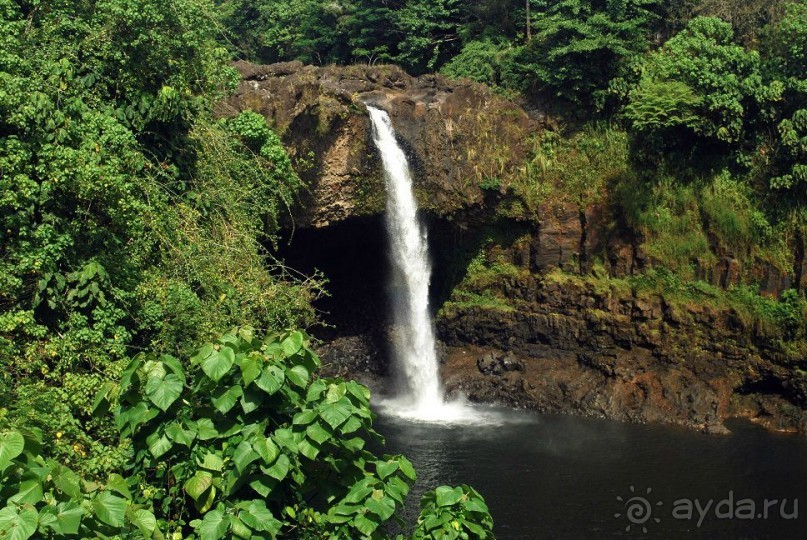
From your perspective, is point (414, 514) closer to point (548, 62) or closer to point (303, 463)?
point (303, 463)

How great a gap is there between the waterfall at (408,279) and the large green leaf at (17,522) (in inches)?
675

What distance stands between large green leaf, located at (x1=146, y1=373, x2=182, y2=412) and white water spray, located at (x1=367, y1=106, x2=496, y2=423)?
15.3m

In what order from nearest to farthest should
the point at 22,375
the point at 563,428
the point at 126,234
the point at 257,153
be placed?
the point at 22,375 → the point at 126,234 → the point at 257,153 → the point at 563,428

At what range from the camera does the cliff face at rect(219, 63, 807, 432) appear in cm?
1978

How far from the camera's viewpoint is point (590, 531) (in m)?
13.5

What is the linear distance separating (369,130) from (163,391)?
16.4m

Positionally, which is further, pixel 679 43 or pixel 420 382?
pixel 420 382

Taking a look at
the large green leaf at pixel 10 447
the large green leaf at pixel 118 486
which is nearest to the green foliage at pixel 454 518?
the large green leaf at pixel 118 486

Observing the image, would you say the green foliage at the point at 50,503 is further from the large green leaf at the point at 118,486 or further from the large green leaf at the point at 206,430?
the large green leaf at the point at 206,430

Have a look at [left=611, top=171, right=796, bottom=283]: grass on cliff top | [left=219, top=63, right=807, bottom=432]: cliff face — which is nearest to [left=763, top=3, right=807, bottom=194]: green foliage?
[left=611, top=171, right=796, bottom=283]: grass on cliff top

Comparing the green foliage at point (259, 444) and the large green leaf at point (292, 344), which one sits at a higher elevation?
the large green leaf at point (292, 344)

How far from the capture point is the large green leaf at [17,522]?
3912 mm

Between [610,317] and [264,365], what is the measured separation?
56.1 ft

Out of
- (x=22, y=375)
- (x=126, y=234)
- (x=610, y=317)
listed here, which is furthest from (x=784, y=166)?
(x=22, y=375)
